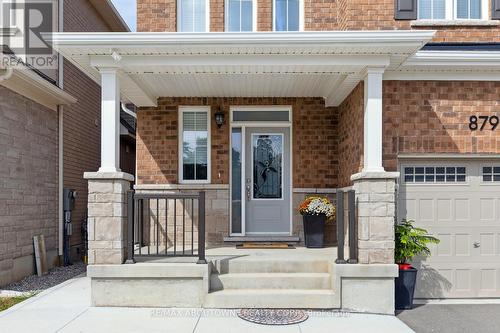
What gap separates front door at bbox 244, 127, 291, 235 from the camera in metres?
7.29

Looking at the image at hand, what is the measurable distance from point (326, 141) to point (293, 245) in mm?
1820

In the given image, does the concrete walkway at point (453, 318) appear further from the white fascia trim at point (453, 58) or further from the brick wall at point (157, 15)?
the brick wall at point (157, 15)

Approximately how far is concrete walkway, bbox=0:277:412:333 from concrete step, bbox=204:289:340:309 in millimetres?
101

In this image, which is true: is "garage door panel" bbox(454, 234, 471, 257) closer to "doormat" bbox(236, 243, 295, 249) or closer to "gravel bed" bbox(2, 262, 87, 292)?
"doormat" bbox(236, 243, 295, 249)

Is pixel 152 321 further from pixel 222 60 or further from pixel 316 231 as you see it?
pixel 222 60

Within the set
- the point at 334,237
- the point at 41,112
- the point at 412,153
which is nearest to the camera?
the point at 412,153

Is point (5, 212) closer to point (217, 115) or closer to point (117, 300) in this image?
point (117, 300)

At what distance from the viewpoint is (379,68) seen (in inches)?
208

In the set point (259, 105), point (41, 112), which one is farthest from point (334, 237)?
point (41, 112)

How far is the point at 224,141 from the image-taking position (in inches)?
285

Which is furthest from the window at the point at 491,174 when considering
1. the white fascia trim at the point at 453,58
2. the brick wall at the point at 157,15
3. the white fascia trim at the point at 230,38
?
the brick wall at the point at 157,15

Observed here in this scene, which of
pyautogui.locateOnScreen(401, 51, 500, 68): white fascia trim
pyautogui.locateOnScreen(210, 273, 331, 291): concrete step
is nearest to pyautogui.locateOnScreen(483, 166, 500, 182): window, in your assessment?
pyautogui.locateOnScreen(401, 51, 500, 68): white fascia trim

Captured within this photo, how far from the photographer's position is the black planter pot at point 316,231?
6617mm

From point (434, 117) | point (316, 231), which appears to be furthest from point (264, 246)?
point (434, 117)
